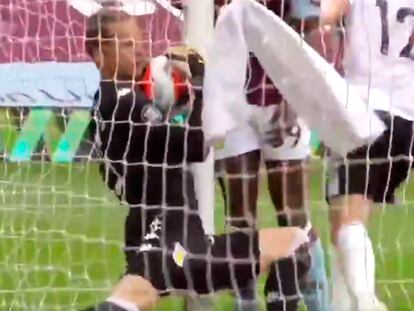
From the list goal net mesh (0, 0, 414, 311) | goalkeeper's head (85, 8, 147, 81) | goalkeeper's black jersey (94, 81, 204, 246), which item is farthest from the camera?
goal net mesh (0, 0, 414, 311)

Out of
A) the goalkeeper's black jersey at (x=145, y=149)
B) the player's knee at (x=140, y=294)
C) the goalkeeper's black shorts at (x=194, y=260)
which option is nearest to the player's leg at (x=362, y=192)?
the goalkeeper's black shorts at (x=194, y=260)

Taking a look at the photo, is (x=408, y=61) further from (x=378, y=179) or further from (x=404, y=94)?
(x=378, y=179)

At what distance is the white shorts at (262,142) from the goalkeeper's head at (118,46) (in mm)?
299

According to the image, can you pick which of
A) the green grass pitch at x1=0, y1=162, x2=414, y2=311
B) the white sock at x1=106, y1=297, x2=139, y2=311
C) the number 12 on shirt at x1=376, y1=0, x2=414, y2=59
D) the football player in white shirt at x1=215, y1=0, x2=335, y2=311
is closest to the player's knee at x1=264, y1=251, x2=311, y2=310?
the football player in white shirt at x1=215, y1=0, x2=335, y2=311

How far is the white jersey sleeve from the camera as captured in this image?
2.72 metres

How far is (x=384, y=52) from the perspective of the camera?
2.74 metres

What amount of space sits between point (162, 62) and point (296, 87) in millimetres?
311

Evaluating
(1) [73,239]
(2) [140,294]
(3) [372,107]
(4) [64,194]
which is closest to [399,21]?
(3) [372,107]

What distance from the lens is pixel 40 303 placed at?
3.29 metres

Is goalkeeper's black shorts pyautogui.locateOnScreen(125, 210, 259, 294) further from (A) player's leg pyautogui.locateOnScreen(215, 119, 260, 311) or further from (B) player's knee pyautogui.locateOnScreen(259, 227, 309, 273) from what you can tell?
(A) player's leg pyautogui.locateOnScreen(215, 119, 260, 311)

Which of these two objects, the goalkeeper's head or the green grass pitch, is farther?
the green grass pitch

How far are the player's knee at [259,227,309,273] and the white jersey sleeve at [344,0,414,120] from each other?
0.35 m

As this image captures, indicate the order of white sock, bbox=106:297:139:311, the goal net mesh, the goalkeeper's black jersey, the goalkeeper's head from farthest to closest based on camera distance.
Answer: the goal net mesh, the goalkeeper's head, the goalkeeper's black jersey, white sock, bbox=106:297:139:311

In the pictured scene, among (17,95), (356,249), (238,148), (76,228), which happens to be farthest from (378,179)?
(17,95)
